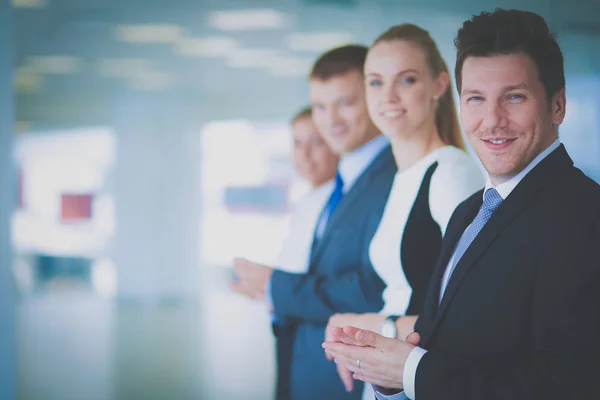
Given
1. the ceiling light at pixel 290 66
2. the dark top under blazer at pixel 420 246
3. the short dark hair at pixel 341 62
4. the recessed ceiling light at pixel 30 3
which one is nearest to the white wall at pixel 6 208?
the short dark hair at pixel 341 62

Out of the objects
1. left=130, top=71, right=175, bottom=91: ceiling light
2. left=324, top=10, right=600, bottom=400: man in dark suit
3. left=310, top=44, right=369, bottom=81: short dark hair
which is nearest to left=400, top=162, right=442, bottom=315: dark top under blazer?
left=324, top=10, right=600, bottom=400: man in dark suit

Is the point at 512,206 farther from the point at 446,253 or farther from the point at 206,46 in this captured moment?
the point at 206,46

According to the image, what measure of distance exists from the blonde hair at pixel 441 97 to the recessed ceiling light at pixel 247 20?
498 centimetres

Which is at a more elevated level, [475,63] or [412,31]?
[412,31]

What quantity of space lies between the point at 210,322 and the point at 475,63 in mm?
8063

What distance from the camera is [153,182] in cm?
1065

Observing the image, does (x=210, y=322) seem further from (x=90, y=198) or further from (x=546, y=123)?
(x=546, y=123)

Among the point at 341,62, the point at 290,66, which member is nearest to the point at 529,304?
the point at 341,62

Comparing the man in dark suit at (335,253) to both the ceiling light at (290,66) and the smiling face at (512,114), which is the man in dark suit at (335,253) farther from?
the ceiling light at (290,66)

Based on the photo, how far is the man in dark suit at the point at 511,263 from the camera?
1.10 metres

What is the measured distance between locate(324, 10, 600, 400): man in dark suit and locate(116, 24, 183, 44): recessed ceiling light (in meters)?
6.80

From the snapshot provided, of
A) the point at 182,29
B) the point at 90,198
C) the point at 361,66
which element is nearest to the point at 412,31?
the point at 361,66

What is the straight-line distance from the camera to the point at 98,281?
11844 millimetres

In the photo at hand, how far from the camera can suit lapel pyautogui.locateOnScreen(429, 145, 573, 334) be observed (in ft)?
3.97
